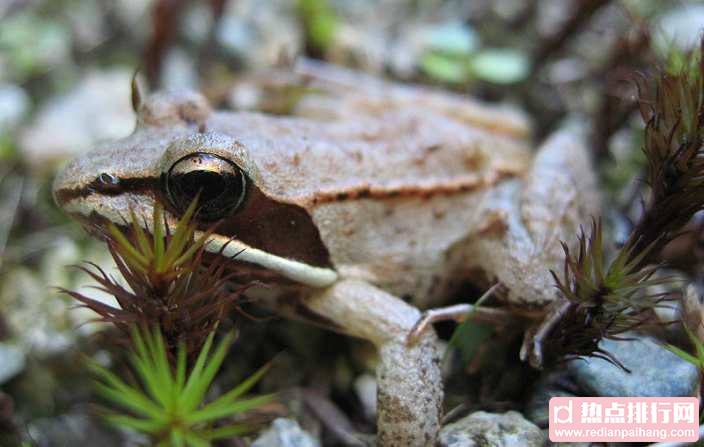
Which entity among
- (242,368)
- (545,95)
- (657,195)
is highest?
(545,95)

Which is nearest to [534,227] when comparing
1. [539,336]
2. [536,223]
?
[536,223]

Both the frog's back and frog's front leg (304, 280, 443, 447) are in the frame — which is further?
the frog's back

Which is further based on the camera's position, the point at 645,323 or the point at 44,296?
the point at 44,296

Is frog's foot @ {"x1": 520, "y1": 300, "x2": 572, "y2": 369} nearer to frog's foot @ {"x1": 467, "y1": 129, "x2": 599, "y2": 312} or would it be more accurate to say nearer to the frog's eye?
frog's foot @ {"x1": 467, "y1": 129, "x2": 599, "y2": 312}

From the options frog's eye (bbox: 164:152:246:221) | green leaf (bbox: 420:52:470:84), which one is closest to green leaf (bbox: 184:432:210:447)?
frog's eye (bbox: 164:152:246:221)

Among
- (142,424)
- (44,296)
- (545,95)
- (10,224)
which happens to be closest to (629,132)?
(545,95)

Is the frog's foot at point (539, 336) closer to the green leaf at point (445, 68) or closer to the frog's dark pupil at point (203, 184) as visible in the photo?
the frog's dark pupil at point (203, 184)

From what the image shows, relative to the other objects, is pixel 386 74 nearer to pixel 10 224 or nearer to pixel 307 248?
pixel 307 248
